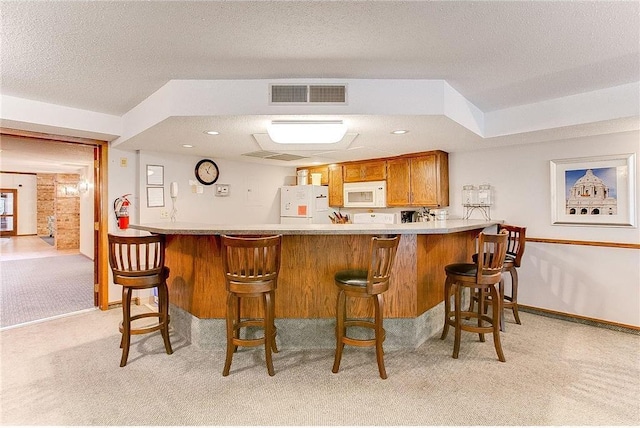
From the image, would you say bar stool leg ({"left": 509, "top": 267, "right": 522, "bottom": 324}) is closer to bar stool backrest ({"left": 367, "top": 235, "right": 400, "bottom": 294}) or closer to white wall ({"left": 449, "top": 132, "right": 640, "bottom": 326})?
white wall ({"left": 449, "top": 132, "right": 640, "bottom": 326})

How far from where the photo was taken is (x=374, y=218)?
5285 mm

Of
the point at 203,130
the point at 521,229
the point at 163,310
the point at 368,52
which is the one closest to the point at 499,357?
the point at 521,229

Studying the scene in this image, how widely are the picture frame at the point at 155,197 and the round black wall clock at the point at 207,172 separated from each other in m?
0.60

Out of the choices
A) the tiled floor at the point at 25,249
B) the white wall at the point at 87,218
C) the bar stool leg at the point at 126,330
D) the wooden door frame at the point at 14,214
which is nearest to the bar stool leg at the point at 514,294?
the bar stool leg at the point at 126,330

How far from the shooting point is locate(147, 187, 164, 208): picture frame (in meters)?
4.36

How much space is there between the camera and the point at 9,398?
2.17m

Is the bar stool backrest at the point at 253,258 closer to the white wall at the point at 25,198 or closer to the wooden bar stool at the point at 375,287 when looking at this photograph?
the wooden bar stool at the point at 375,287

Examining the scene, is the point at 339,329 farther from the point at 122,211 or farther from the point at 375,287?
the point at 122,211

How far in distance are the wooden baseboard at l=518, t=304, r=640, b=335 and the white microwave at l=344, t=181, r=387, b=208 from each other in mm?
2307

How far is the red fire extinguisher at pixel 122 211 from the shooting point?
4.09 meters

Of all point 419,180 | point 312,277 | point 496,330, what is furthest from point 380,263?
point 419,180

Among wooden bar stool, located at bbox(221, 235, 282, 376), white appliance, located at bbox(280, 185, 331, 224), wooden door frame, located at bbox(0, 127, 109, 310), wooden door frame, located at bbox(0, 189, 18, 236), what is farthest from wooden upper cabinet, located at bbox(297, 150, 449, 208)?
wooden door frame, located at bbox(0, 189, 18, 236)

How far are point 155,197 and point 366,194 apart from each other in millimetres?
3095

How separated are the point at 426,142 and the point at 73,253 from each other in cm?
912
